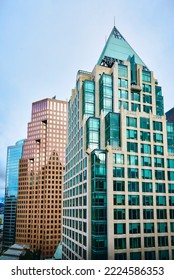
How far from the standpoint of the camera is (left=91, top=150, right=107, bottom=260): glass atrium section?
3331 centimetres

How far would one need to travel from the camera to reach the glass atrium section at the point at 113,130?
3845 centimetres

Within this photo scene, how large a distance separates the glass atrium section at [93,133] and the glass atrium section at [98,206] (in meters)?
2.59

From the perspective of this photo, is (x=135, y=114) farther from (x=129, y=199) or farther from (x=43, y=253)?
(x=43, y=253)

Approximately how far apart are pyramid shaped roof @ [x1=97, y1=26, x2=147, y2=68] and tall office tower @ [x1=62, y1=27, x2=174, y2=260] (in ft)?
0.74

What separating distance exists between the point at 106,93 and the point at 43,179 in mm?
70979

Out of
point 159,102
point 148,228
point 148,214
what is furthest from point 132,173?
point 159,102

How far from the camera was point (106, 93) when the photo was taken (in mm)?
42594

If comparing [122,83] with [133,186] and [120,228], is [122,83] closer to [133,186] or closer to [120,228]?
[133,186]

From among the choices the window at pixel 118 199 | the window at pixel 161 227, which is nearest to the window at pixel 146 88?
the window at pixel 118 199

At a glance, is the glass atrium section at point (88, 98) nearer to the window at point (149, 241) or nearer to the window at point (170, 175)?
the window at point (170, 175)

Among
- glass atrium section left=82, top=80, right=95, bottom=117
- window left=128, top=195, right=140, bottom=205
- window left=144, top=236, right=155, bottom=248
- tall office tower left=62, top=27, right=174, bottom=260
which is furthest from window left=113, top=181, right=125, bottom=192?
glass atrium section left=82, top=80, right=95, bottom=117

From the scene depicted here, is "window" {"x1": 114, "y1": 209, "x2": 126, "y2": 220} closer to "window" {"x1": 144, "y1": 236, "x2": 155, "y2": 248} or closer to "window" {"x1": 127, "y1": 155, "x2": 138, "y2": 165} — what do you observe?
"window" {"x1": 144, "y1": 236, "x2": 155, "y2": 248}

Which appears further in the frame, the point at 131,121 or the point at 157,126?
the point at 157,126
